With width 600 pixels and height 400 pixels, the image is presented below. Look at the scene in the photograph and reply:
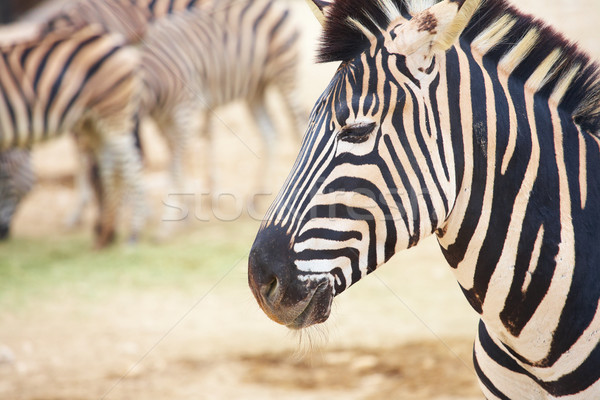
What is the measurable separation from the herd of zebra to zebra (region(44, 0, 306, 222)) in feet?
0.05

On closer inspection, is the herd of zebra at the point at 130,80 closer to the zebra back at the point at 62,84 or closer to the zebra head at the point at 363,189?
the zebra back at the point at 62,84

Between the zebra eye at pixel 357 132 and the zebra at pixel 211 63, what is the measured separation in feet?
23.6

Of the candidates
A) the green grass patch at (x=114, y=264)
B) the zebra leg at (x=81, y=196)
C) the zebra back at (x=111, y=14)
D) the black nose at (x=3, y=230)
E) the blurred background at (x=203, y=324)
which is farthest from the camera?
the zebra back at (x=111, y=14)

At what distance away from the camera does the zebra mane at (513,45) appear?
199 cm

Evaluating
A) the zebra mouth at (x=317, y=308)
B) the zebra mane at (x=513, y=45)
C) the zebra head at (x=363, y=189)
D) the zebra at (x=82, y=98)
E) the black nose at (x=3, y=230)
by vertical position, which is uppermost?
the zebra mane at (x=513, y=45)

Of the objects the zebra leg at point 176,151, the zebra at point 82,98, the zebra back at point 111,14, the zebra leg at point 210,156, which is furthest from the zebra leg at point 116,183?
the zebra back at point 111,14

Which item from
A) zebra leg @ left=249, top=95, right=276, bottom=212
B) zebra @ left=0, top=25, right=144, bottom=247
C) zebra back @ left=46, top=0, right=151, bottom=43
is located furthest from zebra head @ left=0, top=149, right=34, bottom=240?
zebra leg @ left=249, top=95, right=276, bottom=212

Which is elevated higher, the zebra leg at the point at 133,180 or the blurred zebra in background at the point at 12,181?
the zebra leg at the point at 133,180

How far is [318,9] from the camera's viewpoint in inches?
86.6

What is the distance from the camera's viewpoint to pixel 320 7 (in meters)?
2.17

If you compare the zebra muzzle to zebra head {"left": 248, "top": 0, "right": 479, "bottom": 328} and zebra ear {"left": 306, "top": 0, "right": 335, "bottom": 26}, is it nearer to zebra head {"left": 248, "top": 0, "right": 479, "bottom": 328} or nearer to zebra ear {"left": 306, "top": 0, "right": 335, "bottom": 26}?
zebra head {"left": 248, "top": 0, "right": 479, "bottom": 328}

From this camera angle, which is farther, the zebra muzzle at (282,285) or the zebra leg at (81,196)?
the zebra leg at (81,196)

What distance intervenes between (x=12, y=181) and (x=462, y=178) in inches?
330

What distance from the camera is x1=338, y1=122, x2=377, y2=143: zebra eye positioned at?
1.91 m
